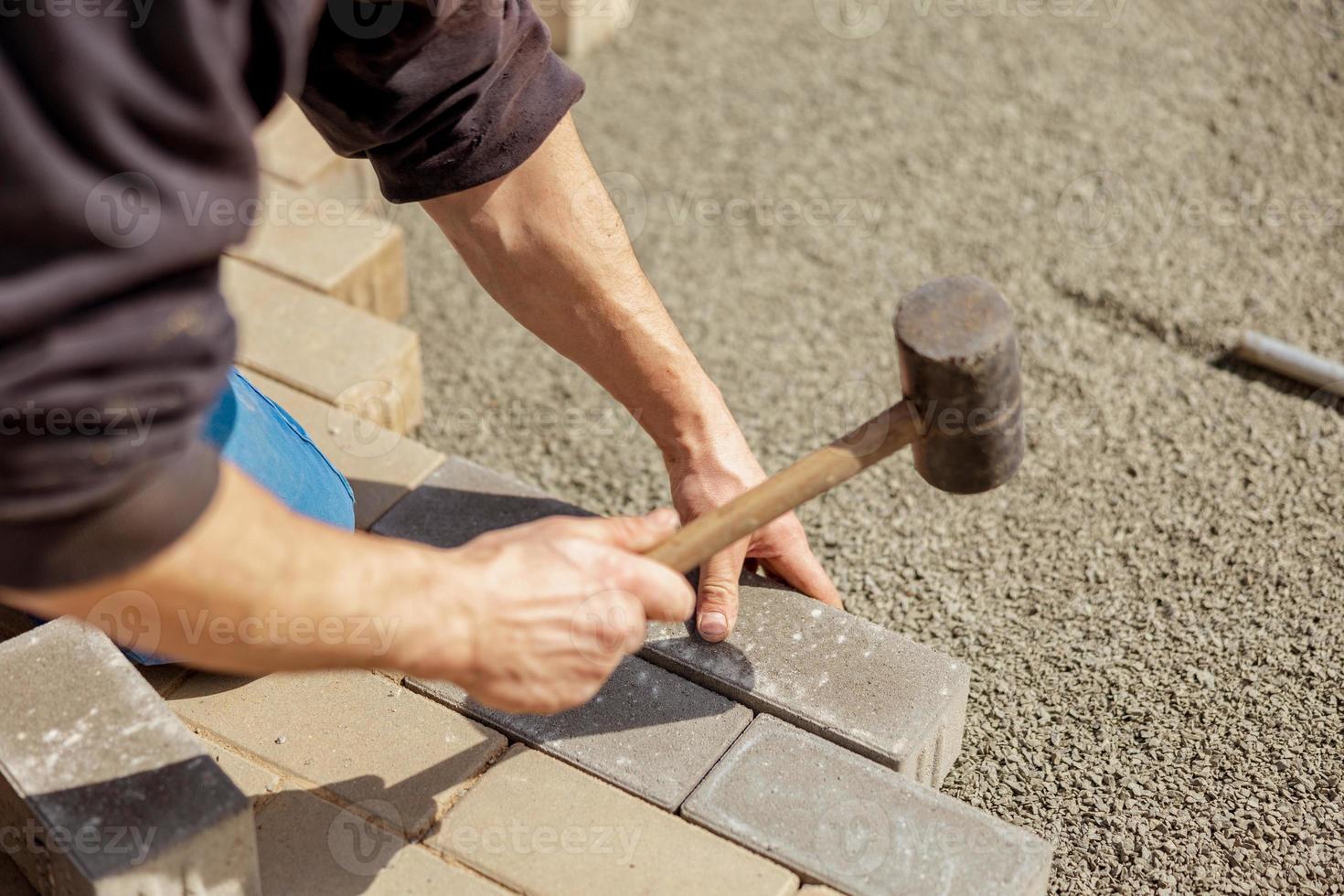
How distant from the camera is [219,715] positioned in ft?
8.11

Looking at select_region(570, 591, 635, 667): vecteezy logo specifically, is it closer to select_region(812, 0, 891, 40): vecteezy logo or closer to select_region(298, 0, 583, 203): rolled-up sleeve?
select_region(298, 0, 583, 203): rolled-up sleeve

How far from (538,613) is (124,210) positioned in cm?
79

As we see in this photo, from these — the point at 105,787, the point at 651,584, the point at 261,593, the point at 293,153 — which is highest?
the point at 261,593

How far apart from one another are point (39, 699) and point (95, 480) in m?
0.93

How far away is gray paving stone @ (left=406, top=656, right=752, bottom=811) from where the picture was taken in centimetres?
240

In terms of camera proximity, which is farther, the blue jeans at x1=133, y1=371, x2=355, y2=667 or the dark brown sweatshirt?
the blue jeans at x1=133, y1=371, x2=355, y2=667

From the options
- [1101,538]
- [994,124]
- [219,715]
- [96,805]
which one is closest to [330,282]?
[219,715]
